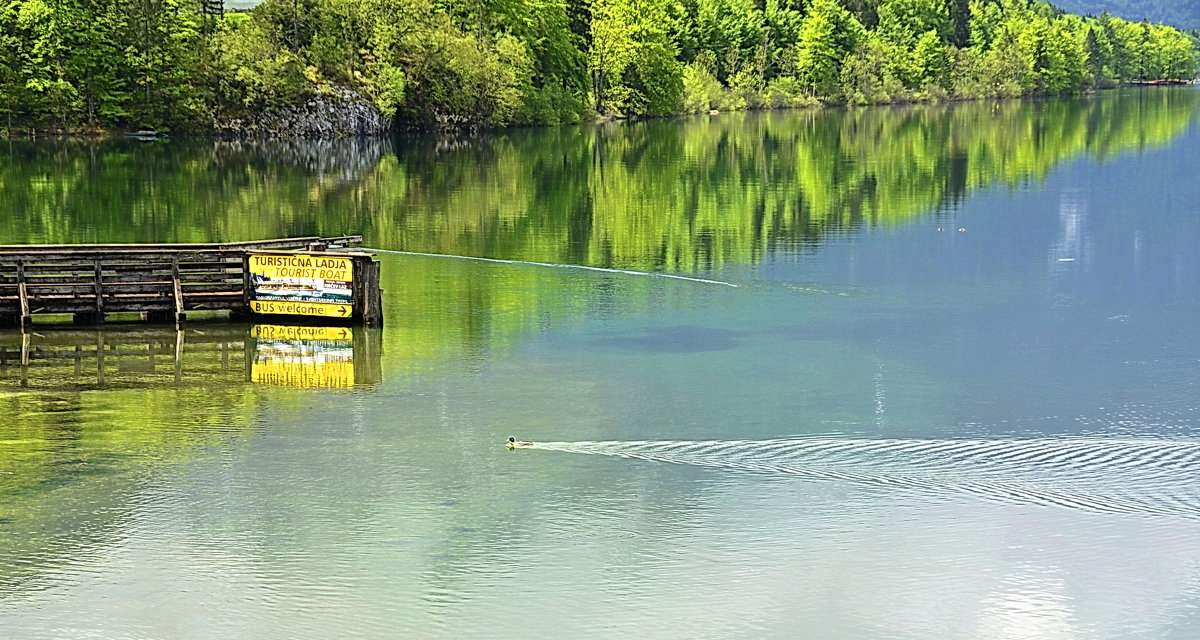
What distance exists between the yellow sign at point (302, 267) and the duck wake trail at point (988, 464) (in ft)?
37.8

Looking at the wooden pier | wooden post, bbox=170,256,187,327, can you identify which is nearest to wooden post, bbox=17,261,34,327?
the wooden pier

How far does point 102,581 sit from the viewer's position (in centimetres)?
1823


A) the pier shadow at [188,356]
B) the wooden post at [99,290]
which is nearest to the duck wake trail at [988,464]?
the pier shadow at [188,356]

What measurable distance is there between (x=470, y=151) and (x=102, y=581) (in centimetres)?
8735

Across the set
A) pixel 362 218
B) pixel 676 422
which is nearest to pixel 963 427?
pixel 676 422

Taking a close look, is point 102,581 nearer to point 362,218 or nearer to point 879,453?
point 879,453

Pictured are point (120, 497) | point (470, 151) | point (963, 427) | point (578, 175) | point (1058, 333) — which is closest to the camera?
point (120, 497)

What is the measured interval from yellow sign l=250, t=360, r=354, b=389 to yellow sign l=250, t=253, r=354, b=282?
373cm

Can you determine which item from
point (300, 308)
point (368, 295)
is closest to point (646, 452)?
point (368, 295)

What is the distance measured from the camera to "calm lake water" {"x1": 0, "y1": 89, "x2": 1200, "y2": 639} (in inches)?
695

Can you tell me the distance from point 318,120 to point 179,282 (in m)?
93.5

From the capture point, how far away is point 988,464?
22891 millimetres

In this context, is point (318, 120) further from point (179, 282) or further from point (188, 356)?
point (188, 356)

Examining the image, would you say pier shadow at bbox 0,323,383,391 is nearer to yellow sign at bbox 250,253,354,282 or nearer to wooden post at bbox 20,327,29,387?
wooden post at bbox 20,327,29,387
